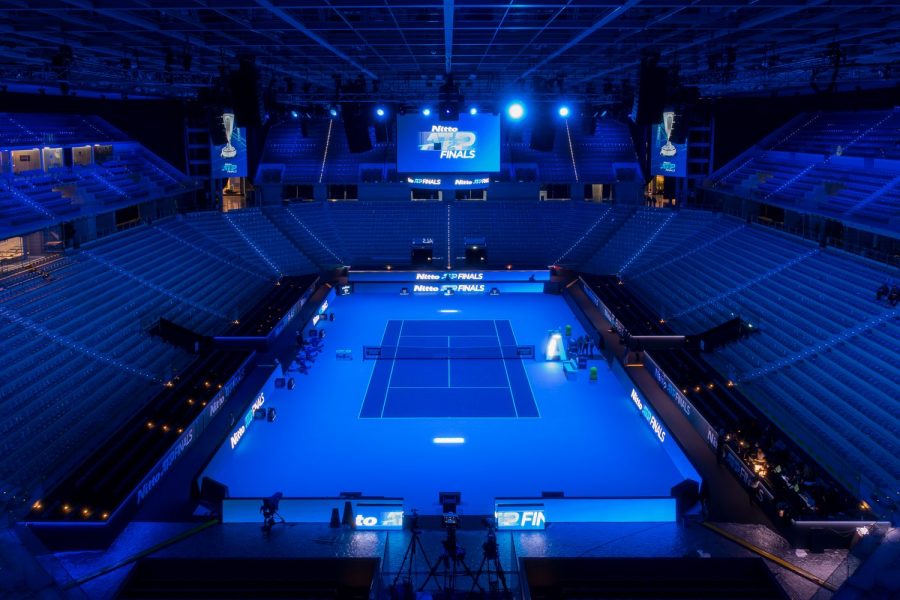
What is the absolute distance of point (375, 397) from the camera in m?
19.3

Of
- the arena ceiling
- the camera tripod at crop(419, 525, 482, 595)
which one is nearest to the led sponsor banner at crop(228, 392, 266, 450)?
the camera tripod at crop(419, 525, 482, 595)

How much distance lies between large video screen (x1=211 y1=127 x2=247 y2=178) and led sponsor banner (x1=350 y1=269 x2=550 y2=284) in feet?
26.0

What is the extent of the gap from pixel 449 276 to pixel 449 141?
5.67m

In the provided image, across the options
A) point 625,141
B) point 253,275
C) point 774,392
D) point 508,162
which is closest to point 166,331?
point 253,275

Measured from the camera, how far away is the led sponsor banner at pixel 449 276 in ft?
106

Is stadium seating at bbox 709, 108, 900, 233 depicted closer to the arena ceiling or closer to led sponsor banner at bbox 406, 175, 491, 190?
the arena ceiling

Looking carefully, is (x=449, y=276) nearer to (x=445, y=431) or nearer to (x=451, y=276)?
(x=451, y=276)

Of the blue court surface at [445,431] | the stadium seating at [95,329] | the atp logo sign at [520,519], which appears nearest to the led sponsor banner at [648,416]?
the blue court surface at [445,431]

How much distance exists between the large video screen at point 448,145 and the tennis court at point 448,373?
775 cm

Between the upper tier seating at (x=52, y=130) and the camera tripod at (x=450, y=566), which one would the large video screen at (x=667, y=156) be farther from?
the camera tripod at (x=450, y=566)

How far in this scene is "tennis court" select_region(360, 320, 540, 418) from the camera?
18578mm

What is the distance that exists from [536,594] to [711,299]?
52.3ft

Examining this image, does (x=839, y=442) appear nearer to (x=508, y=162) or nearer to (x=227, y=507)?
(x=227, y=507)

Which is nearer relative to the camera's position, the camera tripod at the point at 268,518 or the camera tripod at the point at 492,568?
the camera tripod at the point at 492,568
